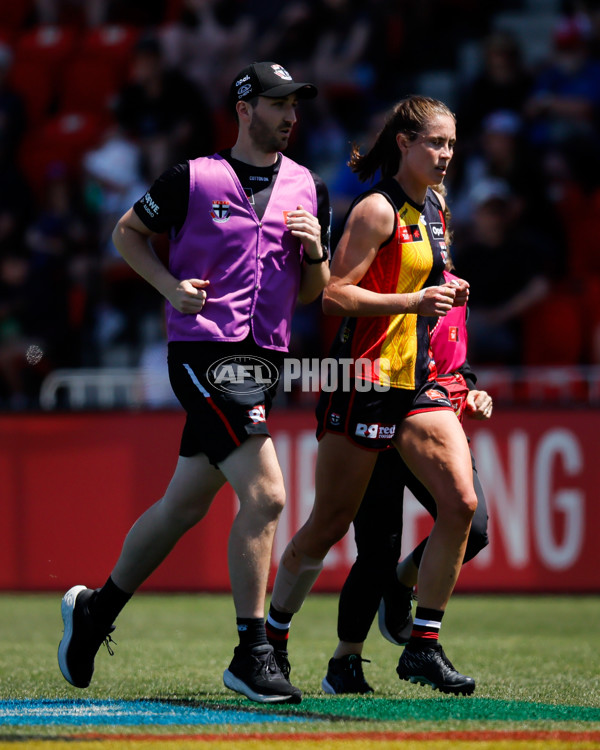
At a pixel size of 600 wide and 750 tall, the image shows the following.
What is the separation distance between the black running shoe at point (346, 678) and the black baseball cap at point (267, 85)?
7.81ft

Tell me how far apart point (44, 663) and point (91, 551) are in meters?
3.86

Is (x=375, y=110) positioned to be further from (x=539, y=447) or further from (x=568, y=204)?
(x=539, y=447)

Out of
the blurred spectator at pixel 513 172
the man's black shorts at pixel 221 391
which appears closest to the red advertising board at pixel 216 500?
the blurred spectator at pixel 513 172

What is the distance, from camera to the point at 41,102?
55.4ft

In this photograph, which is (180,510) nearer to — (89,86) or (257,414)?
(257,414)

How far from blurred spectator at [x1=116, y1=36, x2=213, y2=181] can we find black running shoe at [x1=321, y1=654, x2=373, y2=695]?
Result: 813cm

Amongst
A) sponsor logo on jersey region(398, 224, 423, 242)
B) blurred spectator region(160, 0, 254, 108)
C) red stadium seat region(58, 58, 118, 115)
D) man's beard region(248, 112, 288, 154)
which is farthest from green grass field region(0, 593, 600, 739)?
red stadium seat region(58, 58, 118, 115)

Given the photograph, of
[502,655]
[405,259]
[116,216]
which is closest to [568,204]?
[116,216]

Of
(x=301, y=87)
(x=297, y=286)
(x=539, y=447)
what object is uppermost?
(x=301, y=87)

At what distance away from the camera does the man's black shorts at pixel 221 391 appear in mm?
5363

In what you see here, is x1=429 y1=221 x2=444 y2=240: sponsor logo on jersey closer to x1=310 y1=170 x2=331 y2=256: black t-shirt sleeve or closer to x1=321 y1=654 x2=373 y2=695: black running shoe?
x1=310 y1=170 x2=331 y2=256: black t-shirt sleeve

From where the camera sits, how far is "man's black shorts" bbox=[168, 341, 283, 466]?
5363 millimetres

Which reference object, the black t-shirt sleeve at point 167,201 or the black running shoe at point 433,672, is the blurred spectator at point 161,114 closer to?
the black t-shirt sleeve at point 167,201

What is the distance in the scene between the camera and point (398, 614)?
642 cm
